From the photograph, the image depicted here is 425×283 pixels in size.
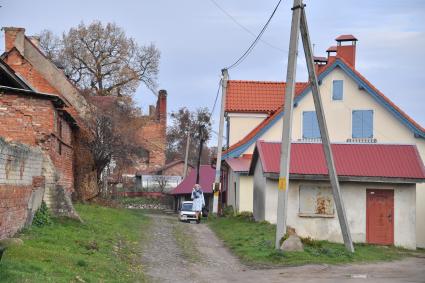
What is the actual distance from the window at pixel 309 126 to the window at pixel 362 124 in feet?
6.18

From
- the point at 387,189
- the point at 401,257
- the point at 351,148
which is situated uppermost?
the point at 351,148

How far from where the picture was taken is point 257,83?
3788 cm

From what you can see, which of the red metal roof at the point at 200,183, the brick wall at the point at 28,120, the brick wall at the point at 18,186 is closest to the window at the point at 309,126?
the brick wall at the point at 28,120

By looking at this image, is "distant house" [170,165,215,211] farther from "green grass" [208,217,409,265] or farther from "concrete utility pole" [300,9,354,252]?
"concrete utility pole" [300,9,354,252]

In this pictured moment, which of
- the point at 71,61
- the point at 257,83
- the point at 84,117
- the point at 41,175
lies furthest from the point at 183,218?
the point at 71,61

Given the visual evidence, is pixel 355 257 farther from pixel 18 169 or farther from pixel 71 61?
pixel 71 61

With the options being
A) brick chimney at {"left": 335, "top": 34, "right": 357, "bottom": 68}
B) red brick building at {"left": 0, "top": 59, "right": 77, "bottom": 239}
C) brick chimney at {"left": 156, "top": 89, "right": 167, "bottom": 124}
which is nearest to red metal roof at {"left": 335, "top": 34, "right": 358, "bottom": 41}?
brick chimney at {"left": 335, "top": 34, "right": 357, "bottom": 68}

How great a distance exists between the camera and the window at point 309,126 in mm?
30656

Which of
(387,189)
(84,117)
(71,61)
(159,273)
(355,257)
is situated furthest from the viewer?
(71,61)

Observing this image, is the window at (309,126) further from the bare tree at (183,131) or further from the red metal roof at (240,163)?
the bare tree at (183,131)

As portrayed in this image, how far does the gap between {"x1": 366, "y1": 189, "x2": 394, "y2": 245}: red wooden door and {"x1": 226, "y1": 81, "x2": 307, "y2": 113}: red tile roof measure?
13638 millimetres

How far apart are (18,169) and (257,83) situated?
2504 cm

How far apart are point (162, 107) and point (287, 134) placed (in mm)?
49845

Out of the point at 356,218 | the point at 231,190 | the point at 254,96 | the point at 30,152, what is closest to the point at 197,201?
the point at 231,190
